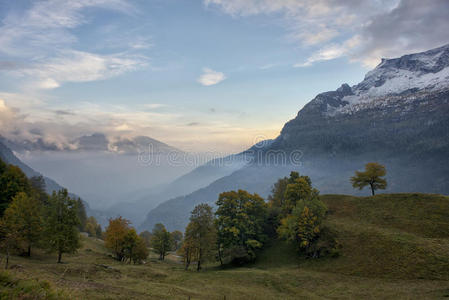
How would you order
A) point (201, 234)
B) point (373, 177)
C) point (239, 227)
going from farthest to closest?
1. point (373, 177)
2. point (239, 227)
3. point (201, 234)

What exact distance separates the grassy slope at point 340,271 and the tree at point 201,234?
7.26 meters

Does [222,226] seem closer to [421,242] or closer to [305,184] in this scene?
[305,184]

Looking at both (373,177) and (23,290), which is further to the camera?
(373,177)

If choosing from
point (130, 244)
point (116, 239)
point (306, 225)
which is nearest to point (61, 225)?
point (116, 239)

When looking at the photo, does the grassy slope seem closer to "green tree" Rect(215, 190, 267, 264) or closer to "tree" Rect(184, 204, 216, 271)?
"green tree" Rect(215, 190, 267, 264)

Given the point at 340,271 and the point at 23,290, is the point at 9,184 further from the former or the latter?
the point at 340,271

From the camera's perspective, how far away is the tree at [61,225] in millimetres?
40147

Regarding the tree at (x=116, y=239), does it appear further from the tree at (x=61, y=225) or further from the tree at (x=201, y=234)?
the tree at (x=201, y=234)

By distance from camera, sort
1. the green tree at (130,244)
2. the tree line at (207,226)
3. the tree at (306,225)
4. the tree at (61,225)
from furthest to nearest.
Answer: the green tree at (130,244) → the tree at (306,225) → the tree line at (207,226) → the tree at (61,225)

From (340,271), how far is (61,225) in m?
48.2

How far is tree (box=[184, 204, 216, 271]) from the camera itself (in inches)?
1949

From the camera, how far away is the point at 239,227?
54.7 m

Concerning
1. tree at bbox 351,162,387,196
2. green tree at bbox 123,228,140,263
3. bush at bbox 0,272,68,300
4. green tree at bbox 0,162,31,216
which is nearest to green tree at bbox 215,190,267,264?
green tree at bbox 123,228,140,263

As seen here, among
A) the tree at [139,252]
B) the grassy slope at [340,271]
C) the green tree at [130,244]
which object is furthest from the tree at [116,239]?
the grassy slope at [340,271]
